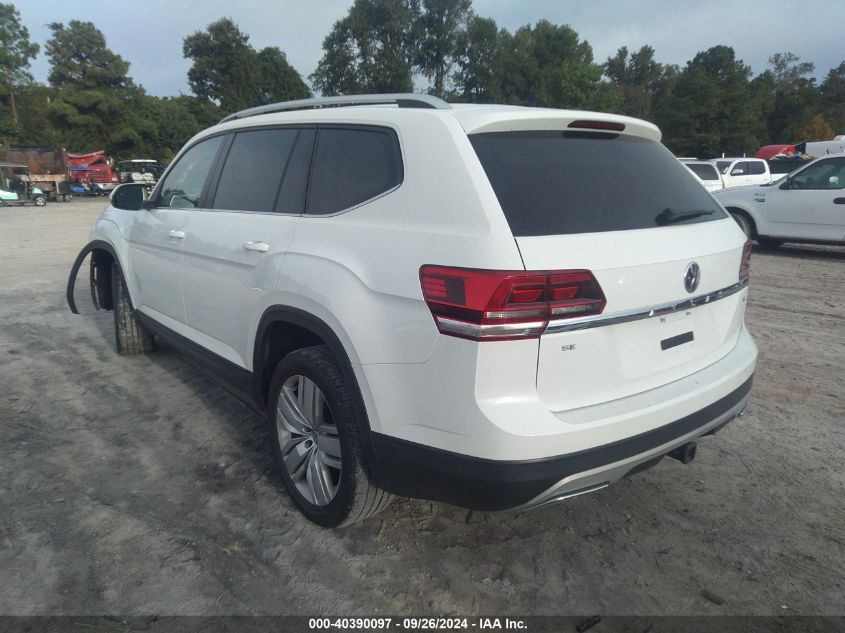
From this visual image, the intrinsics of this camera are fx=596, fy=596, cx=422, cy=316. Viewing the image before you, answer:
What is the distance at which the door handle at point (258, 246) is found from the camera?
2.82 meters

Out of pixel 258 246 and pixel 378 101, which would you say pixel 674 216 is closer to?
pixel 378 101

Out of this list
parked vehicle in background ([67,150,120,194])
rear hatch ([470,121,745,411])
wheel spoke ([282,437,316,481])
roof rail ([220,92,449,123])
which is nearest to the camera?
rear hatch ([470,121,745,411])

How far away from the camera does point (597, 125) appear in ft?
8.23

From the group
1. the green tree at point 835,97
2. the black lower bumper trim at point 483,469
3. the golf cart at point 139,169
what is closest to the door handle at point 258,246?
the black lower bumper trim at point 483,469

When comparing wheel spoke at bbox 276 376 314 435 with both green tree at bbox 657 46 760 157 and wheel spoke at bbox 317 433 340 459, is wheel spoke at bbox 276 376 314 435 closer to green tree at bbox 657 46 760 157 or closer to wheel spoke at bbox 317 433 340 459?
wheel spoke at bbox 317 433 340 459

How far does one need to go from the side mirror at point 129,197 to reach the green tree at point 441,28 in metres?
61.3

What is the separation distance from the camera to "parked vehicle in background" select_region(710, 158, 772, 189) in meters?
21.4

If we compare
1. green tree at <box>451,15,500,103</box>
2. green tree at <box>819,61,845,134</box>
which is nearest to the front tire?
green tree at <box>451,15,500,103</box>

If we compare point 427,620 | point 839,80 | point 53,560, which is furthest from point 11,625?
point 839,80

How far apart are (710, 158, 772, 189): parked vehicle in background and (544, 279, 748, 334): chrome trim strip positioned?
2127 cm

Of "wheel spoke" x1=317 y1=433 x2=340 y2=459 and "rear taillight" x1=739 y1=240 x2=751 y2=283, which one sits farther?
"rear taillight" x1=739 y1=240 x2=751 y2=283

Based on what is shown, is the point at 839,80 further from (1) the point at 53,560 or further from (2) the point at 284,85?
(1) the point at 53,560

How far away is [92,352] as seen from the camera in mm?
5355

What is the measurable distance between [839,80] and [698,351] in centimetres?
8804
